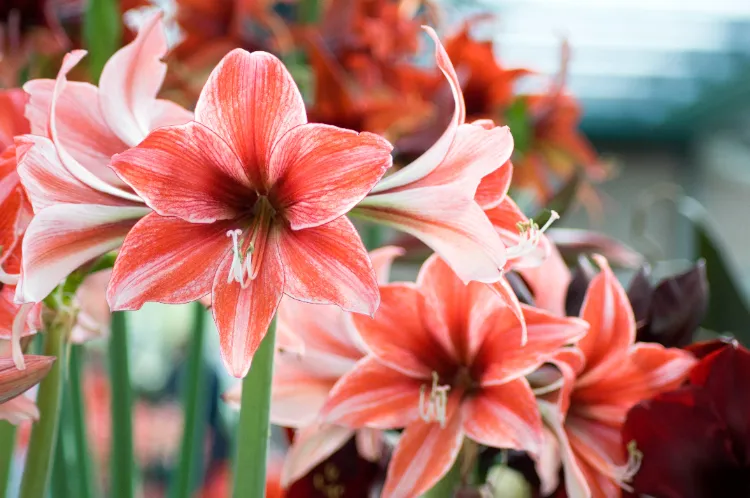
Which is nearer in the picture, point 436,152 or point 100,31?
point 436,152

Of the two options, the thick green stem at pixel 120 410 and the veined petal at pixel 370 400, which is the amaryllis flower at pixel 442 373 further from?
the thick green stem at pixel 120 410

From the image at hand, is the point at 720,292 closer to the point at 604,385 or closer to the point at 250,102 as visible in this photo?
the point at 604,385

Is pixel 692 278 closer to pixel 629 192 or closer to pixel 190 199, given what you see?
pixel 190 199

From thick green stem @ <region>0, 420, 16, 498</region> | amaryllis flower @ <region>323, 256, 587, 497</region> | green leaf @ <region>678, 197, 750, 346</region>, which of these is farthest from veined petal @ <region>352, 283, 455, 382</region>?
green leaf @ <region>678, 197, 750, 346</region>

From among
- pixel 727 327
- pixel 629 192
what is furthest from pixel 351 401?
pixel 629 192

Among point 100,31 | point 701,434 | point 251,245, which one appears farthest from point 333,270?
point 100,31
